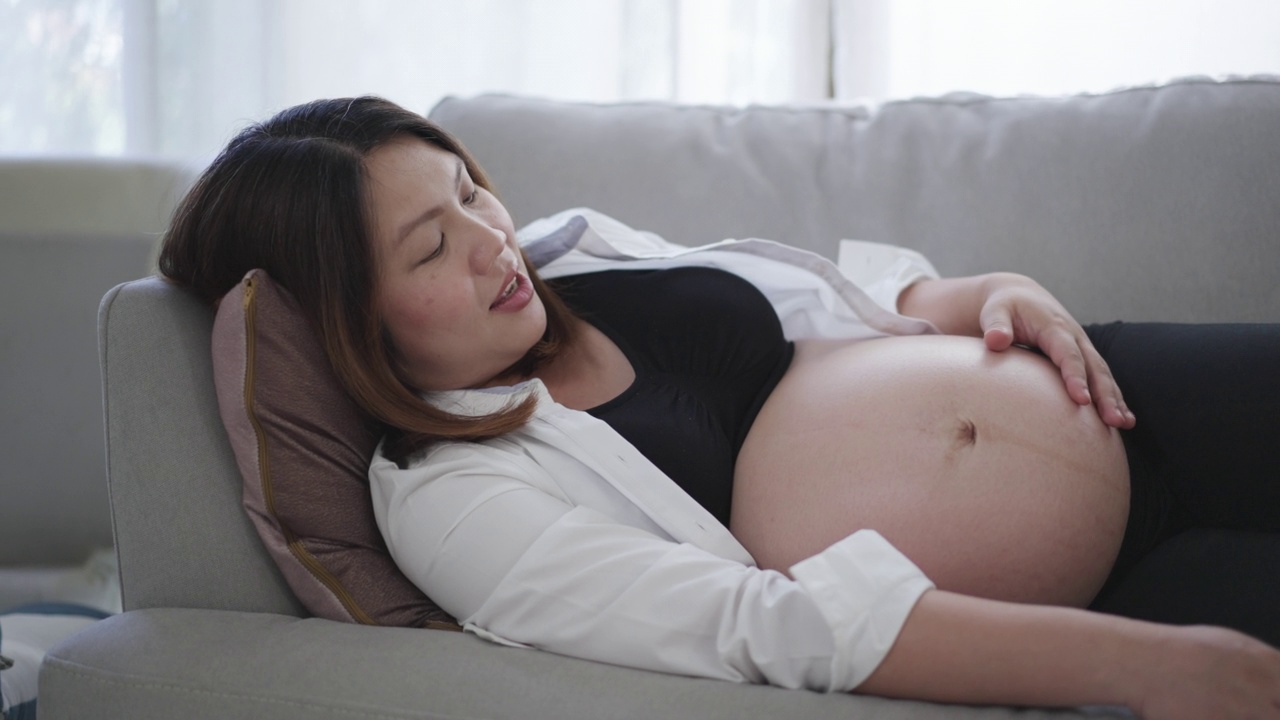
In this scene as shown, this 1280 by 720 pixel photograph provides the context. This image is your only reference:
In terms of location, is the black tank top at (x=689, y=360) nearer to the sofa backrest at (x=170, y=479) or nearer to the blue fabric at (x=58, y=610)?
the sofa backrest at (x=170, y=479)

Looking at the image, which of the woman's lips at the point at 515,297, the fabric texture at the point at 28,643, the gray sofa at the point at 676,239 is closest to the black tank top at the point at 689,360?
the woman's lips at the point at 515,297

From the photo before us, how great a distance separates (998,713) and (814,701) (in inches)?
5.2

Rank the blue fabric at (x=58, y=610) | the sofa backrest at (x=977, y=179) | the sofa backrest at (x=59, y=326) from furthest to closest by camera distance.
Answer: the sofa backrest at (x=59, y=326) < the blue fabric at (x=58, y=610) < the sofa backrest at (x=977, y=179)

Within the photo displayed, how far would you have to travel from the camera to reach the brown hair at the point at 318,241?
3.04ft

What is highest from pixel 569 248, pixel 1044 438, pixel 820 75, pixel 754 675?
pixel 820 75

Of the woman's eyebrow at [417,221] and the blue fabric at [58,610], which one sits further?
the blue fabric at [58,610]

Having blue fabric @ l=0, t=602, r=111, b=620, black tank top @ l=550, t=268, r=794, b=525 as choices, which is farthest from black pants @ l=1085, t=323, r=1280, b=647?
blue fabric @ l=0, t=602, r=111, b=620

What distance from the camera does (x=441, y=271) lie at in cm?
96

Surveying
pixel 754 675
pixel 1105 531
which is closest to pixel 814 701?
pixel 754 675

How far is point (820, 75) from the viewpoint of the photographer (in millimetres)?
2127

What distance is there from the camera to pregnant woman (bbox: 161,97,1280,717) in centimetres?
75

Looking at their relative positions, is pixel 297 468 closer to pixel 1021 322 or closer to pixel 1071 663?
pixel 1071 663

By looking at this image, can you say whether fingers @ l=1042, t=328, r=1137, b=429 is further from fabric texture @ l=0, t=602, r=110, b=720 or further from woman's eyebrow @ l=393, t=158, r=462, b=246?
fabric texture @ l=0, t=602, r=110, b=720

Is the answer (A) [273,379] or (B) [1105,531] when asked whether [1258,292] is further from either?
(A) [273,379]
